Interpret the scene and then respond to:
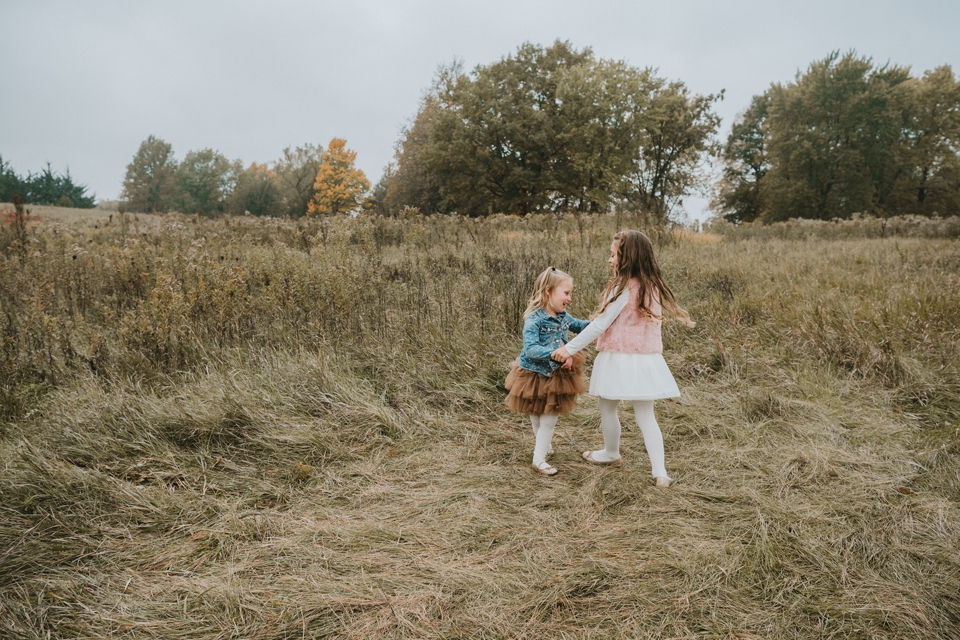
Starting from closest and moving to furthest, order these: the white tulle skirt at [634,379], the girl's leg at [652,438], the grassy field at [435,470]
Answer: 1. the grassy field at [435,470]
2. the white tulle skirt at [634,379]
3. the girl's leg at [652,438]

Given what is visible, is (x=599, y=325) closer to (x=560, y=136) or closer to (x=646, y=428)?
(x=646, y=428)

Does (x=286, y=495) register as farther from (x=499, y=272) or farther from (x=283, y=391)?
(x=499, y=272)

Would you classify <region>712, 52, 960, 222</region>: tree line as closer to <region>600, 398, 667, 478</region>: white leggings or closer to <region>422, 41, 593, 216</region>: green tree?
<region>422, 41, 593, 216</region>: green tree

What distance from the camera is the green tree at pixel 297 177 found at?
4716cm

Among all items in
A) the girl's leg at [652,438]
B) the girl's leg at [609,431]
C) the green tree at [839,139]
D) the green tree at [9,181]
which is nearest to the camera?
the girl's leg at [652,438]

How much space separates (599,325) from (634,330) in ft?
0.75

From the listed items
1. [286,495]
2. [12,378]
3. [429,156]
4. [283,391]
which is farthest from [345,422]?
[429,156]

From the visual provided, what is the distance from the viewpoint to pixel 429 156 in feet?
102

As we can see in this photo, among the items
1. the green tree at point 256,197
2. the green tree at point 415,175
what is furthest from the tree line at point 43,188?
Result: the green tree at point 415,175

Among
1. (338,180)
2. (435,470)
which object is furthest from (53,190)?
(435,470)

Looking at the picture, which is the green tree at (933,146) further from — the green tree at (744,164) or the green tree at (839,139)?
the green tree at (744,164)

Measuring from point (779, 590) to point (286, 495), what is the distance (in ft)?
8.57

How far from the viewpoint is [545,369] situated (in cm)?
351

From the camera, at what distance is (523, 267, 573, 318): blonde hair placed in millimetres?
3471
